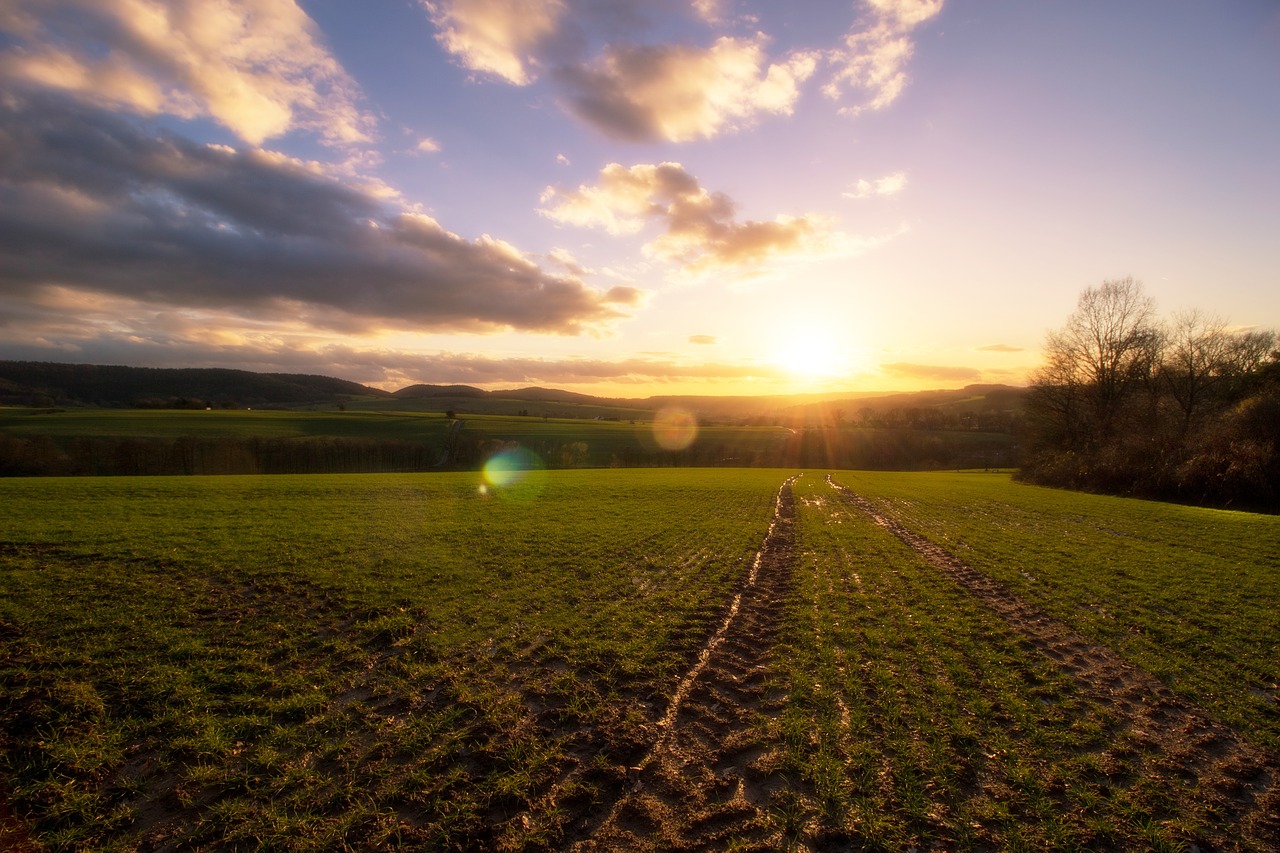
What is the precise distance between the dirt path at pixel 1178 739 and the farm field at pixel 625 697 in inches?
1.6

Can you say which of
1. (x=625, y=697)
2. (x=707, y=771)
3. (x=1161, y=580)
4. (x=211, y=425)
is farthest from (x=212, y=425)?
(x=1161, y=580)

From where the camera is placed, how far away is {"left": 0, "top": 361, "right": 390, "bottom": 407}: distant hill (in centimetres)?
13088

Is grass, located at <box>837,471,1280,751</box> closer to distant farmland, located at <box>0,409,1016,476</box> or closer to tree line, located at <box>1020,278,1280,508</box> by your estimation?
tree line, located at <box>1020,278,1280,508</box>

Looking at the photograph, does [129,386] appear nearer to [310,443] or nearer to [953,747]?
[310,443]

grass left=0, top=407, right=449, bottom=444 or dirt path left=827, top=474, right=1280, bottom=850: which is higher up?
dirt path left=827, top=474, right=1280, bottom=850

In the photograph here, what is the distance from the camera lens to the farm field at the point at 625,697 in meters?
5.17

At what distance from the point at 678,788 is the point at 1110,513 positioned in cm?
3141

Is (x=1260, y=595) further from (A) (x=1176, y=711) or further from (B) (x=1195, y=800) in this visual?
(B) (x=1195, y=800)

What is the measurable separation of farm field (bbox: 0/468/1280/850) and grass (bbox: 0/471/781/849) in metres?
0.05

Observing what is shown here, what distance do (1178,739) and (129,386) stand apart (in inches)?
8154

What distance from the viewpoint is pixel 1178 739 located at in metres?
6.77

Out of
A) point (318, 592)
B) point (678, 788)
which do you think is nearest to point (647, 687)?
Result: point (678, 788)

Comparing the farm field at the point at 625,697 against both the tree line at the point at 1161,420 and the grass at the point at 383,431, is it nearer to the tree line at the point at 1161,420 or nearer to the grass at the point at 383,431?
the tree line at the point at 1161,420

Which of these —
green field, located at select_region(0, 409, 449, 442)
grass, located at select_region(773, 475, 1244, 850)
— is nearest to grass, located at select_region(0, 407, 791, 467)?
green field, located at select_region(0, 409, 449, 442)
